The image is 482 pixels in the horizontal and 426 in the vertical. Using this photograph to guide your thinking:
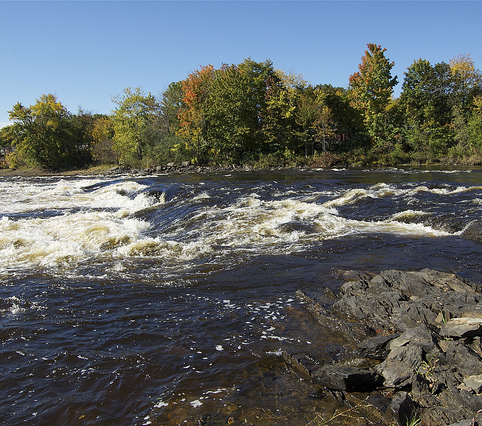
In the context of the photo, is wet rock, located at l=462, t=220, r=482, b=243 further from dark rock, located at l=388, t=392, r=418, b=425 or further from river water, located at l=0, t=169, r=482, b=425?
dark rock, located at l=388, t=392, r=418, b=425

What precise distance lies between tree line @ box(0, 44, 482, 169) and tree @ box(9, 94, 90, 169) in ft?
38.3

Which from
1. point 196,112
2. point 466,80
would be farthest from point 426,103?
point 196,112

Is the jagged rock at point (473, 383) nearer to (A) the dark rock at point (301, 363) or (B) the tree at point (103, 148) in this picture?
(A) the dark rock at point (301, 363)

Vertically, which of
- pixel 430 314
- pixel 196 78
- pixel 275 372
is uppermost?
pixel 196 78

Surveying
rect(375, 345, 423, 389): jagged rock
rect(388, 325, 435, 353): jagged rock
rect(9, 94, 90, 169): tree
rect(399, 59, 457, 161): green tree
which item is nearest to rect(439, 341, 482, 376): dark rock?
rect(388, 325, 435, 353): jagged rock

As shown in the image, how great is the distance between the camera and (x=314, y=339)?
15.9ft

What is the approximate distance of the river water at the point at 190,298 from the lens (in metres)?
3.78

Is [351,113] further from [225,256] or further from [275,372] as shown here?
[275,372]

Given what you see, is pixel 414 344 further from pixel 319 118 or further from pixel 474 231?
pixel 319 118

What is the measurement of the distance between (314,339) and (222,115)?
3707 centimetres

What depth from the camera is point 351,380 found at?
3746 millimetres

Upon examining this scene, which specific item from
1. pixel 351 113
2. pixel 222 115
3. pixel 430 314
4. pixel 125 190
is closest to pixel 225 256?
pixel 430 314

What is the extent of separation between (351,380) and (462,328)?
1554 mm

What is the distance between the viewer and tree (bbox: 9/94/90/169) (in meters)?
48.8
